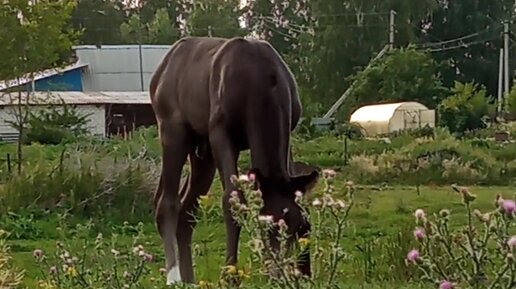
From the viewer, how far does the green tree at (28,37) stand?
2427cm

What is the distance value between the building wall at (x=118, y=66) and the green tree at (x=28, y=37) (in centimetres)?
3595

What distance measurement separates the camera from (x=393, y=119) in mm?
46000

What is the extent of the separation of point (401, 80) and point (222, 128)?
4729 centimetres

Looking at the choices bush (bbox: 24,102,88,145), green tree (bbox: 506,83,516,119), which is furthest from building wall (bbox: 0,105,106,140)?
green tree (bbox: 506,83,516,119)

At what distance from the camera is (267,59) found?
8539mm

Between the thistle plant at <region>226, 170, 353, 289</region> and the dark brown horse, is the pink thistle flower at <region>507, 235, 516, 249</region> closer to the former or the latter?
the thistle plant at <region>226, 170, 353, 289</region>

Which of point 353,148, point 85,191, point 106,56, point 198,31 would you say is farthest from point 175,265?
point 198,31

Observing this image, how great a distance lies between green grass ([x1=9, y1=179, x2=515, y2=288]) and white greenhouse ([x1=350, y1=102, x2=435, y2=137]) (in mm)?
22181

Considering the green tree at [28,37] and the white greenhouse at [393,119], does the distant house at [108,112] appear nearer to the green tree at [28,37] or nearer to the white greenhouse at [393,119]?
the white greenhouse at [393,119]

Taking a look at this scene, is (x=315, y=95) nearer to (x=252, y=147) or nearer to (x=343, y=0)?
(x=343, y=0)

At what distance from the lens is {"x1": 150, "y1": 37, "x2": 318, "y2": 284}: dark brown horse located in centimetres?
784

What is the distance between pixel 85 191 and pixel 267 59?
828cm

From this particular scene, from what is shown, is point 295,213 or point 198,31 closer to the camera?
point 295,213

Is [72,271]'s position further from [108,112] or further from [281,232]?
[108,112]
